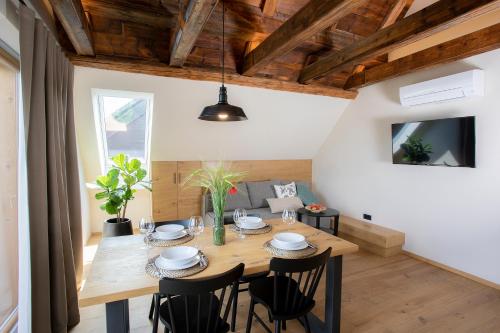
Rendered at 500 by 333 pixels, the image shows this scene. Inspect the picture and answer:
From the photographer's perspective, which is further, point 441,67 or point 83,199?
→ point 83,199

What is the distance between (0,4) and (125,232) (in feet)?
8.01

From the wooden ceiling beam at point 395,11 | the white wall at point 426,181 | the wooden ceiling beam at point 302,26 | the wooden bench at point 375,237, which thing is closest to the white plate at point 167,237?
the wooden ceiling beam at point 302,26

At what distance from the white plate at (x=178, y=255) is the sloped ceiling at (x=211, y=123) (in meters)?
2.28

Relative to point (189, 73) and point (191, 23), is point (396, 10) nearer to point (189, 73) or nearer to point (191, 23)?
point (189, 73)

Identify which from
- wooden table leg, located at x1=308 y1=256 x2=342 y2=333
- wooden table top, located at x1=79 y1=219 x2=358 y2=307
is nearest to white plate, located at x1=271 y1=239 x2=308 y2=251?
wooden table top, located at x1=79 y1=219 x2=358 y2=307

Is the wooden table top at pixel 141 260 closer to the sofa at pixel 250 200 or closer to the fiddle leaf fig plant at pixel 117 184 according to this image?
the fiddle leaf fig plant at pixel 117 184

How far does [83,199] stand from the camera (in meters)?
3.92

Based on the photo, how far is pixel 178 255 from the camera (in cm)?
167

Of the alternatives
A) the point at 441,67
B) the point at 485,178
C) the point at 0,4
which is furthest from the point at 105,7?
the point at 485,178

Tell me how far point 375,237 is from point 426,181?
0.98m

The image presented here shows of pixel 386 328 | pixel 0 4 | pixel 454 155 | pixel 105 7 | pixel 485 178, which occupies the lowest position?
pixel 386 328

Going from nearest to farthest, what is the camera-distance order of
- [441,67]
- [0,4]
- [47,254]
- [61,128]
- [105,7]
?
[0,4], [47,254], [61,128], [105,7], [441,67]

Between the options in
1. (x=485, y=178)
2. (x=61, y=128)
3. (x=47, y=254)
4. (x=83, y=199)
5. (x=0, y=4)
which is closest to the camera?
(x=0, y=4)

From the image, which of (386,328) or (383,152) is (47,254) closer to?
(386,328)
